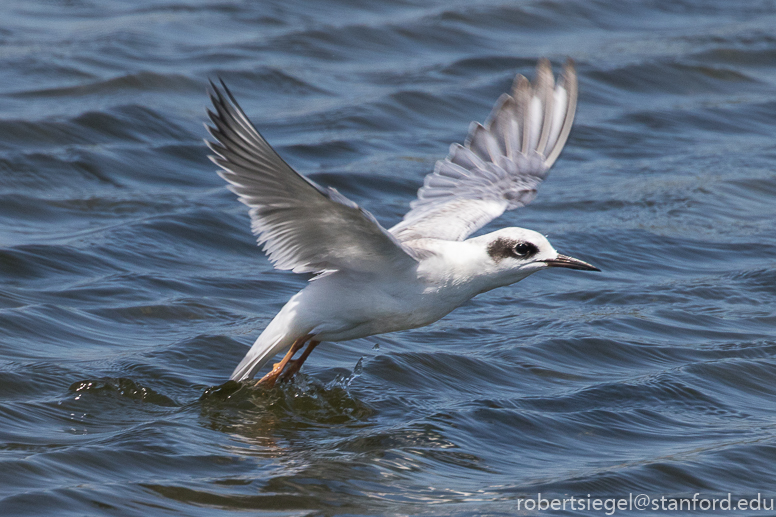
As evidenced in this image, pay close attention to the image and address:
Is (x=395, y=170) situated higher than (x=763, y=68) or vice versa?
(x=763, y=68)

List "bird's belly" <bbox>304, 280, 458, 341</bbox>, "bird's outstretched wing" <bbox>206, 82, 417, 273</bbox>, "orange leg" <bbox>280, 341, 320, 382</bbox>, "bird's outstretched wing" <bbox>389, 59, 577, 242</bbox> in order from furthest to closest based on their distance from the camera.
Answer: "bird's outstretched wing" <bbox>389, 59, 577, 242</bbox> < "orange leg" <bbox>280, 341, 320, 382</bbox> < "bird's belly" <bbox>304, 280, 458, 341</bbox> < "bird's outstretched wing" <bbox>206, 82, 417, 273</bbox>

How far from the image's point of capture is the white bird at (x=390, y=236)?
594cm

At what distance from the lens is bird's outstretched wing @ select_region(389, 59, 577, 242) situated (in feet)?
26.2

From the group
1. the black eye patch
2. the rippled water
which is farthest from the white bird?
the rippled water

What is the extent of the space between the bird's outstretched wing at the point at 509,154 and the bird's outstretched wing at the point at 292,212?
4.50ft

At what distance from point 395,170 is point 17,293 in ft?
15.3

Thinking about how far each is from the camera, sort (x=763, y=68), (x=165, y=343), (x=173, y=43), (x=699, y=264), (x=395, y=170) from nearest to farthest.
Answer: (x=165, y=343), (x=699, y=264), (x=395, y=170), (x=173, y=43), (x=763, y=68)

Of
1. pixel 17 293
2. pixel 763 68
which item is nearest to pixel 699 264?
pixel 17 293

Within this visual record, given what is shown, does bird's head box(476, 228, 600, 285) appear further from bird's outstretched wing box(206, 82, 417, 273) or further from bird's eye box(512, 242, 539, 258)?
bird's outstretched wing box(206, 82, 417, 273)

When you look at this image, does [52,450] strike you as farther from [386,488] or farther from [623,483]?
[623,483]

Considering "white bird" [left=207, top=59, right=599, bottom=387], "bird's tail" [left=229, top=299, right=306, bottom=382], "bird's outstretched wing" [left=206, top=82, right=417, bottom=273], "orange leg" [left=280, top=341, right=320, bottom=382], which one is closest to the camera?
"bird's outstretched wing" [left=206, top=82, right=417, bottom=273]

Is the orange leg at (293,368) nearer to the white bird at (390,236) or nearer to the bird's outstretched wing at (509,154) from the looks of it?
the white bird at (390,236)

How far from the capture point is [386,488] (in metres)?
6.07

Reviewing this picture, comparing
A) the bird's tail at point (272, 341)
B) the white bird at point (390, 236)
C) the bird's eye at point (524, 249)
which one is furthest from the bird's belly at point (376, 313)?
the bird's eye at point (524, 249)
